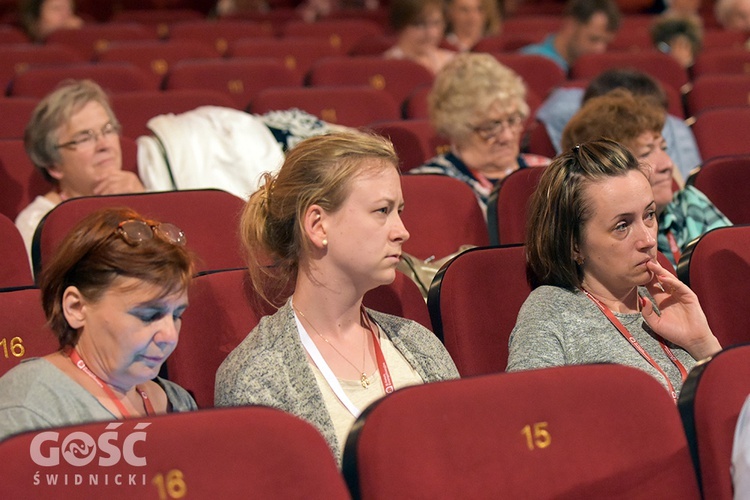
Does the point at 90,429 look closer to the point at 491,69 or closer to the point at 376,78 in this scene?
the point at 491,69

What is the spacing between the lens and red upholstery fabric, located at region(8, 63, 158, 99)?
3.90 m

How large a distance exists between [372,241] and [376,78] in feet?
8.93

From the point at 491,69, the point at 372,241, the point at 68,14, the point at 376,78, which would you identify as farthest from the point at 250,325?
the point at 68,14

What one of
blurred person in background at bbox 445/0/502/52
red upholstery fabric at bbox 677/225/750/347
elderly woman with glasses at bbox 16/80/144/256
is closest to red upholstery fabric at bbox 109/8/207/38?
blurred person in background at bbox 445/0/502/52

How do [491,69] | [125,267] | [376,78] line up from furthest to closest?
[376,78] < [491,69] < [125,267]

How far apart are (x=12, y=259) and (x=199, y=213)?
1.26ft

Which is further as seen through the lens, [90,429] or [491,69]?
[491,69]

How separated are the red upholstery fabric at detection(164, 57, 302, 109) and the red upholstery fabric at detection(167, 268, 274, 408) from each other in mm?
2163

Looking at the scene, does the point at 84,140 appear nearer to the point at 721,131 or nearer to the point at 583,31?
the point at 721,131

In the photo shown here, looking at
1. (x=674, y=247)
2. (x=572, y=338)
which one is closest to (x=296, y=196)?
(x=572, y=338)

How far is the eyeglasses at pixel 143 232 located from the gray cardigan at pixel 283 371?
0.24 metres

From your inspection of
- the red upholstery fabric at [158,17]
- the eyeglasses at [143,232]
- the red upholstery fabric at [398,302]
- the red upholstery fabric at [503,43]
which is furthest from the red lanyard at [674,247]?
the red upholstery fabric at [158,17]

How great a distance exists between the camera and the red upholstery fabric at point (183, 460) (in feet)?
4.07

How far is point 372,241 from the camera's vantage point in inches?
70.9
